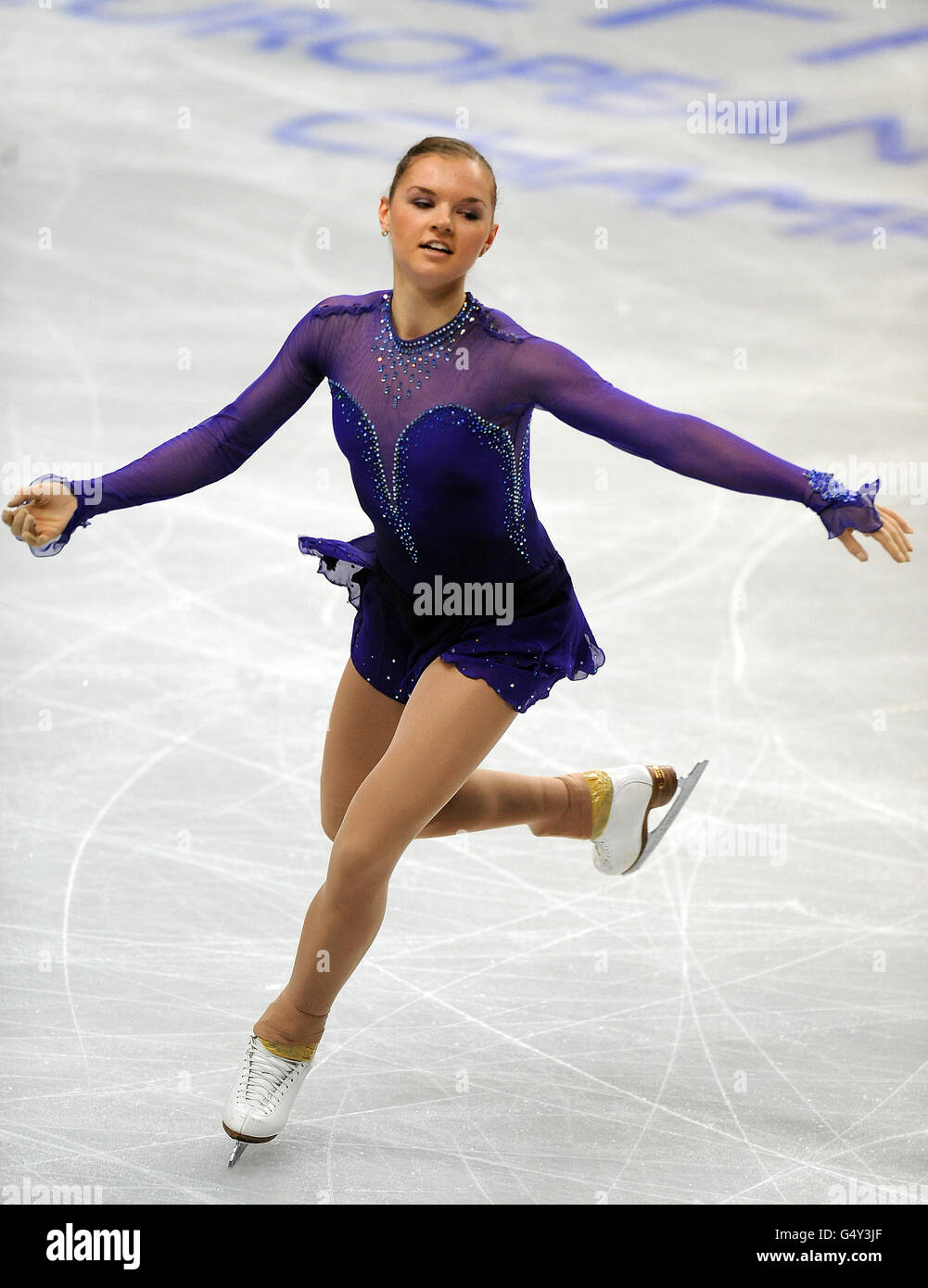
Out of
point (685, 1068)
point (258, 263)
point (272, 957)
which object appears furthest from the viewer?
point (258, 263)

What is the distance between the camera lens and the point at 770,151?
9.89 metres

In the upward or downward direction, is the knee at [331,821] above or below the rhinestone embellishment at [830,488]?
below

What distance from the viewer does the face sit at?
3.03m

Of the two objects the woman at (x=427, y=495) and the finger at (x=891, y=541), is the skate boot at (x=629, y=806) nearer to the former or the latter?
the woman at (x=427, y=495)

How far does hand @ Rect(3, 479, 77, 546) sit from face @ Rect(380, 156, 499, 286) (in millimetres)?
820

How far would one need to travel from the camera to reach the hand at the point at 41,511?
3113mm

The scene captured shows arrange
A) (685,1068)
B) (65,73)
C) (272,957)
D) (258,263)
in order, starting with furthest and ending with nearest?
(65,73), (258,263), (272,957), (685,1068)

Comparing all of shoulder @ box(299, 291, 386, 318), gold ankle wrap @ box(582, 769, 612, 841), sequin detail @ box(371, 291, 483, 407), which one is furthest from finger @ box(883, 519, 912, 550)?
gold ankle wrap @ box(582, 769, 612, 841)

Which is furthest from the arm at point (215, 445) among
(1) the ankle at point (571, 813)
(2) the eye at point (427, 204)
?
(1) the ankle at point (571, 813)

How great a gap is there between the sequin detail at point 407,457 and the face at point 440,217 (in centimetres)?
27

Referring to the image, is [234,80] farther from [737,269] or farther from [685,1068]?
[685,1068]

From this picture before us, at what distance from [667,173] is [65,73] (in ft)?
12.1

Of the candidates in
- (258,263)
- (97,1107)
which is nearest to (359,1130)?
(97,1107)

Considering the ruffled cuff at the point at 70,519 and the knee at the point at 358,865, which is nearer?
the knee at the point at 358,865
